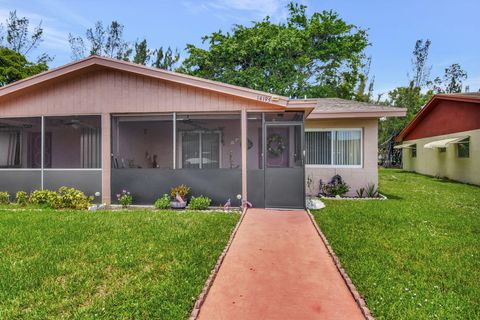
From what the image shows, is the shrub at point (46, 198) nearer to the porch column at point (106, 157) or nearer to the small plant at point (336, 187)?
the porch column at point (106, 157)

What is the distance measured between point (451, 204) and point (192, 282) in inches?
354

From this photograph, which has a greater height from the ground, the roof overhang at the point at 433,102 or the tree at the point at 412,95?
the tree at the point at 412,95

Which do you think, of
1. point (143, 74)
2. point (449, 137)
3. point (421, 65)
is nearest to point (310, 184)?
point (143, 74)

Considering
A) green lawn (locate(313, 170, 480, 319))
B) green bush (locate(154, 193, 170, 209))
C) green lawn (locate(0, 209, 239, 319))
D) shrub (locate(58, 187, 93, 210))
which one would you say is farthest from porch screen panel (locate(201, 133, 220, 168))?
green lawn (locate(313, 170, 480, 319))

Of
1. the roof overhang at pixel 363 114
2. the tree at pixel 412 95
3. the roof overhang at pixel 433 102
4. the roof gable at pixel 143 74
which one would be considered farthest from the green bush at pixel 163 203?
the tree at pixel 412 95

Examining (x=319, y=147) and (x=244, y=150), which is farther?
(x=319, y=147)

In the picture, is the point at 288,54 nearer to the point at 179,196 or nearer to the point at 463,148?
the point at 463,148

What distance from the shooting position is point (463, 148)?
627 inches

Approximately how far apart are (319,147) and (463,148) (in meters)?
10.0

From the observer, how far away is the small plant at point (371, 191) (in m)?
10.7

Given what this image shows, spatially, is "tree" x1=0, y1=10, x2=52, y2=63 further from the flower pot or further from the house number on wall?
the house number on wall

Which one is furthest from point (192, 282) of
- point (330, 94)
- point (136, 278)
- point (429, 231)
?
point (330, 94)

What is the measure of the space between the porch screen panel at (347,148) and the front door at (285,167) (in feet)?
9.83

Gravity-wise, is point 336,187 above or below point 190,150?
below
